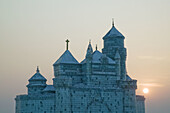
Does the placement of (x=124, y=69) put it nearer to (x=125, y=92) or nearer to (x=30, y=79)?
(x=125, y=92)

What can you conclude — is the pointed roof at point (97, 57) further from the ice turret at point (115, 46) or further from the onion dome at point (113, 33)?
the onion dome at point (113, 33)

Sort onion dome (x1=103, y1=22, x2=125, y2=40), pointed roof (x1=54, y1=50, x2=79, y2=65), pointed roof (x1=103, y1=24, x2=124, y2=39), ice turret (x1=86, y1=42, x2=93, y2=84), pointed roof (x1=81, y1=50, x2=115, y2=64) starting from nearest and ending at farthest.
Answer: ice turret (x1=86, y1=42, x2=93, y2=84)
pointed roof (x1=54, y1=50, x2=79, y2=65)
pointed roof (x1=81, y1=50, x2=115, y2=64)
onion dome (x1=103, y1=22, x2=125, y2=40)
pointed roof (x1=103, y1=24, x2=124, y2=39)

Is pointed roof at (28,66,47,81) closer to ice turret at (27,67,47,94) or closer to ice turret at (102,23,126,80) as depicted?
ice turret at (27,67,47,94)

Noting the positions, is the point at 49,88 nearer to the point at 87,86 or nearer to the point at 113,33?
the point at 87,86

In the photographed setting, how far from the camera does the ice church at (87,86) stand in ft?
306

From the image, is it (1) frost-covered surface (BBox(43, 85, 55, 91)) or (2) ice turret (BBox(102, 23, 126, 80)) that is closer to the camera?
(1) frost-covered surface (BBox(43, 85, 55, 91))

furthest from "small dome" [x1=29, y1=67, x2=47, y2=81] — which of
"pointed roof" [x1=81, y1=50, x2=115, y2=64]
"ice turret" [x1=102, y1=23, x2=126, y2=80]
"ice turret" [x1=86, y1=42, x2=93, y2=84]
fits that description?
"ice turret" [x1=102, y1=23, x2=126, y2=80]

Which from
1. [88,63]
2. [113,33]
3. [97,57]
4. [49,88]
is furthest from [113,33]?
[49,88]

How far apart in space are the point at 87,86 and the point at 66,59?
8.40m

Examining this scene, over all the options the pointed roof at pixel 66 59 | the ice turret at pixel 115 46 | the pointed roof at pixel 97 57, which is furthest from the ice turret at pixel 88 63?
the ice turret at pixel 115 46

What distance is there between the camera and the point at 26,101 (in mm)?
93688

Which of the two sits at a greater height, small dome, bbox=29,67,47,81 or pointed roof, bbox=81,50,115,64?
pointed roof, bbox=81,50,115,64

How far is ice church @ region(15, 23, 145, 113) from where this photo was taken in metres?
93.3

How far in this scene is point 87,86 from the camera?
95938mm
